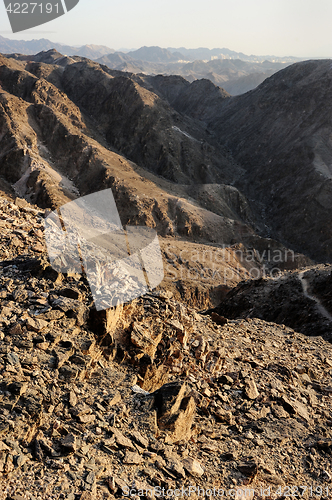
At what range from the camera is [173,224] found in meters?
42.7

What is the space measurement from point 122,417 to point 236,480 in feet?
7.87

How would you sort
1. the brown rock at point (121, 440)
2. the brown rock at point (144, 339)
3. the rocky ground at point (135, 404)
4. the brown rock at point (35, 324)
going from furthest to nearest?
the brown rock at point (144, 339), the brown rock at point (35, 324), the brown rock at point (121, 440), the rocky ground at point (135, 404)

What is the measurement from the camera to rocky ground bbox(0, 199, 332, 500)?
5582 mm

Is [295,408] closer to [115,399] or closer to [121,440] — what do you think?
[115,399]

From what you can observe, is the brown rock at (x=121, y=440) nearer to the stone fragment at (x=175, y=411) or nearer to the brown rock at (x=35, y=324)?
the stone fragment at (x=175, y=411)

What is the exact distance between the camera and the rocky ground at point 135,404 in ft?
18.3

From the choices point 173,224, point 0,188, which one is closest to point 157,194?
point 173,224

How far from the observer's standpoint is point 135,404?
23.4 feet

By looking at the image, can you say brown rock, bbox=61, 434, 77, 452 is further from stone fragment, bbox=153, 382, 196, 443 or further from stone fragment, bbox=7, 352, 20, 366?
stone fragment, bbox=153, 382, 196, 443

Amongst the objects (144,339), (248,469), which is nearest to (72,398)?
(144,339)

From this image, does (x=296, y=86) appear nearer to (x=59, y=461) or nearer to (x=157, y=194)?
(x=157, y=194)

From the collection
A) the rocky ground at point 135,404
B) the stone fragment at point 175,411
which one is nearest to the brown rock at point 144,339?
the rocky ground at point 135,404

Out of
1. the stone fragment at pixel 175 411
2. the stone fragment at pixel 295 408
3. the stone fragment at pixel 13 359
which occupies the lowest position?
the stone fragment at pixel 295 408

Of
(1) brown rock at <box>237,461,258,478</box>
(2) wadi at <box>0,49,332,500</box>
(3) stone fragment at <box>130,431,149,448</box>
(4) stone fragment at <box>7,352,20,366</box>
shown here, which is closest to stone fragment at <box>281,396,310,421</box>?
(2) wadi at <box>0,49,332,500</box>
